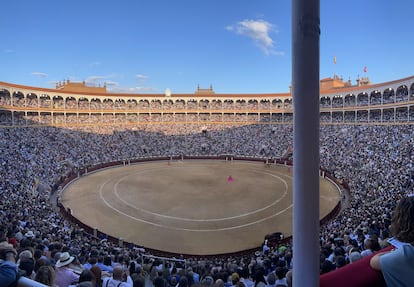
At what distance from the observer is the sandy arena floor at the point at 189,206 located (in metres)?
16.5

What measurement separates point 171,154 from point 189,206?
27430 mm

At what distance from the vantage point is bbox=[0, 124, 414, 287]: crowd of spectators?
689 centimetres

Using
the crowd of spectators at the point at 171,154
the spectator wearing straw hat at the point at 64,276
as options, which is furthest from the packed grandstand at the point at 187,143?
the spectator wearing straw hat at the point at 64,276

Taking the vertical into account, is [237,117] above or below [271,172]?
above

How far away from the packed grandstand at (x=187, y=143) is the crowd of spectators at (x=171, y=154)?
0.11 m

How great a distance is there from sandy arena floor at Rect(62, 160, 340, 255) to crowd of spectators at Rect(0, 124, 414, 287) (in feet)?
7.29

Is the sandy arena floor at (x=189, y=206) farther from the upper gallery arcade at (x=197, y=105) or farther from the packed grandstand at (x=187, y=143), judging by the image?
the upper gallery arcade at (x=197, y=105)

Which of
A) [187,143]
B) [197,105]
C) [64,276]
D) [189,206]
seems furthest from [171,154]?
[64,276]

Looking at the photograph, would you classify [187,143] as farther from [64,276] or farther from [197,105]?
[64,276]

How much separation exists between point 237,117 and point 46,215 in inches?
1927

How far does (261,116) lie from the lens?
2400 inches

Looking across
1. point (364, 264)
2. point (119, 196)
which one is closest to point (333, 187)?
point (119, 196)

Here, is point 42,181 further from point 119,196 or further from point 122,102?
point 122,102

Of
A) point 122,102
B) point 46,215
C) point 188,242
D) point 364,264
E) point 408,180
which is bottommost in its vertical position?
point 188,242
